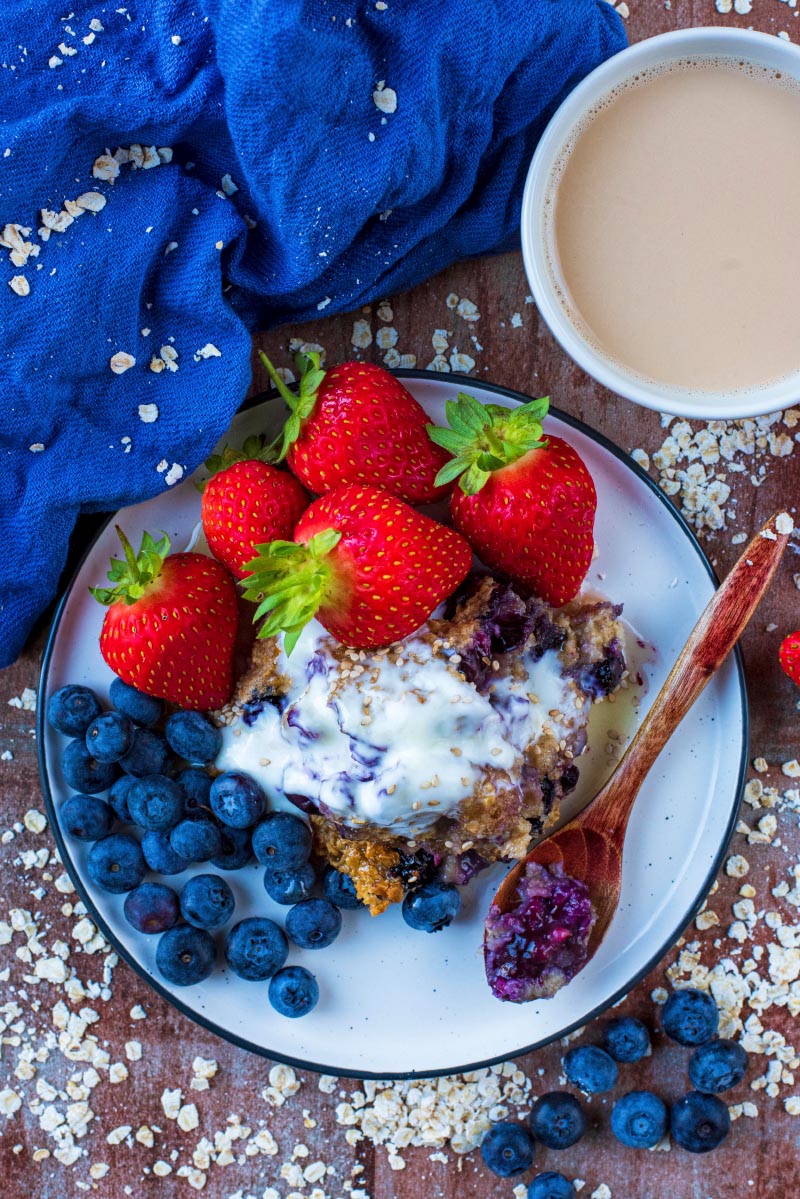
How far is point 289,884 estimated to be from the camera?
126cm

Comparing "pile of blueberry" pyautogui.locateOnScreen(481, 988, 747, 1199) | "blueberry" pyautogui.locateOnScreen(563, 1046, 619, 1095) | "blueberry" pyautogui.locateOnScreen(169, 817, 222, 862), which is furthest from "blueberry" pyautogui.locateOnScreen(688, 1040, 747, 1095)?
"blueberry" pyautogui.locateOnScreen(169, 817, 222, 862)

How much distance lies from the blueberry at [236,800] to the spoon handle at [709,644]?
1.47 feet

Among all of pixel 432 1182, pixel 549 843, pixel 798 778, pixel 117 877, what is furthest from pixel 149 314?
pixel 432 1182

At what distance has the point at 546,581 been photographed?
1226mm

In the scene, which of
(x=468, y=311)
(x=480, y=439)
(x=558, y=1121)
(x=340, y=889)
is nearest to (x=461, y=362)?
(x=468, y=311)

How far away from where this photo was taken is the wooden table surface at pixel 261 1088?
142cm

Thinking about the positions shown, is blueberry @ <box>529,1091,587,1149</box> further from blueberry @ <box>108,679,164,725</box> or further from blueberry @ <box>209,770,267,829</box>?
blueberry @ <box>108,679,164,725</box>

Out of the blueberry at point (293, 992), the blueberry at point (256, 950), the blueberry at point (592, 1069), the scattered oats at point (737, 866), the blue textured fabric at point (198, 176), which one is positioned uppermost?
the blue textured fabric at point (198, 176)

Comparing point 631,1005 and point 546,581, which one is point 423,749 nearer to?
point 546,581

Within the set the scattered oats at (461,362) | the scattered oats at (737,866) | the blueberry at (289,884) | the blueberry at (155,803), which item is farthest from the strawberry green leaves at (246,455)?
the scattered oats at (737,866)

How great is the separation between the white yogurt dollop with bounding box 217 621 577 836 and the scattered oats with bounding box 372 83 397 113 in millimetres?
609

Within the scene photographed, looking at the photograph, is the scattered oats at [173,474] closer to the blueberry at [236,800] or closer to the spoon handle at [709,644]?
the blueberry at [236,800]

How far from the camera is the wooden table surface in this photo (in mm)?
1424

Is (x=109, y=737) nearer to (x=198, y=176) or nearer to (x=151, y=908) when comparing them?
(x=151, y=908)
